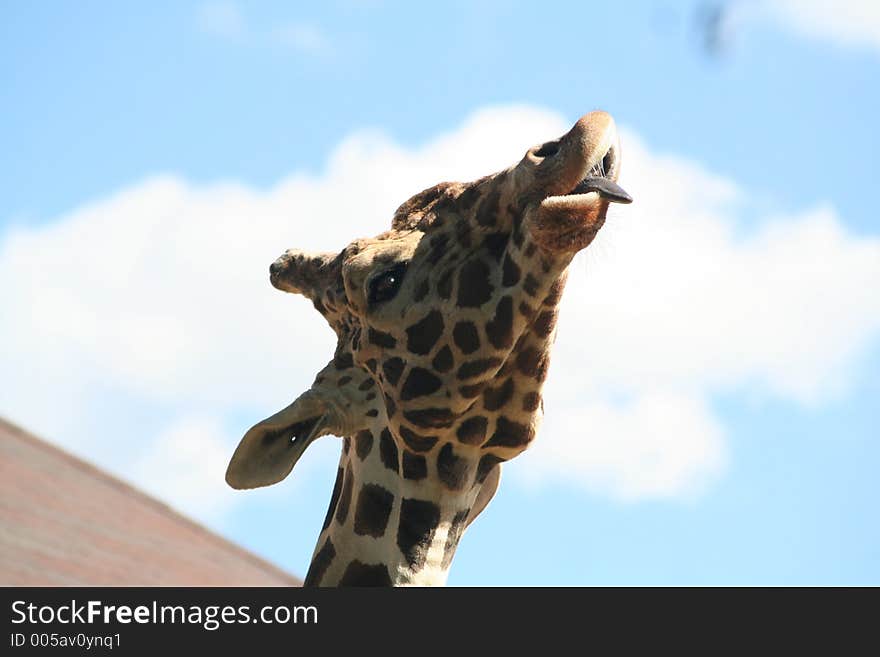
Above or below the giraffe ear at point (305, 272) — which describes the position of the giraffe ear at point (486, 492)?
below

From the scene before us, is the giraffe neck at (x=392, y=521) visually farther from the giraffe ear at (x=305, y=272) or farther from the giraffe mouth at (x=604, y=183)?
the giraffe mouth at (x=604, y=183)

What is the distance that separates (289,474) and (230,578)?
1442cm

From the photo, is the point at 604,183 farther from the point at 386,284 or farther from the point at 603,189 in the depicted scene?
the point at 386,284

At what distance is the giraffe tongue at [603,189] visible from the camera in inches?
204

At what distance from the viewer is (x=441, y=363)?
5527 millimetres

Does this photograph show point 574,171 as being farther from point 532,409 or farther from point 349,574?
point 349,574

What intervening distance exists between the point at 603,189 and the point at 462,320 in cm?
71

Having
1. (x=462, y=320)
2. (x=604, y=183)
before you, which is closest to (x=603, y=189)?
(x=604, y=183)

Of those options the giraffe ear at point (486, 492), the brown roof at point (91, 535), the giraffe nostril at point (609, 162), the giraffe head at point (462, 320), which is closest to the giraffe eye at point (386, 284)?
the giraffe head at point (462, 320)

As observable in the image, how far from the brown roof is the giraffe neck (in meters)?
9.20

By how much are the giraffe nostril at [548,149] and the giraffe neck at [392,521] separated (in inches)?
43.7

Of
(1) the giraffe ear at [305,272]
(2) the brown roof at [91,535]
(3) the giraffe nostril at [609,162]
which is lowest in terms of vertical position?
(3) the giraffe nostril at [609,162]
